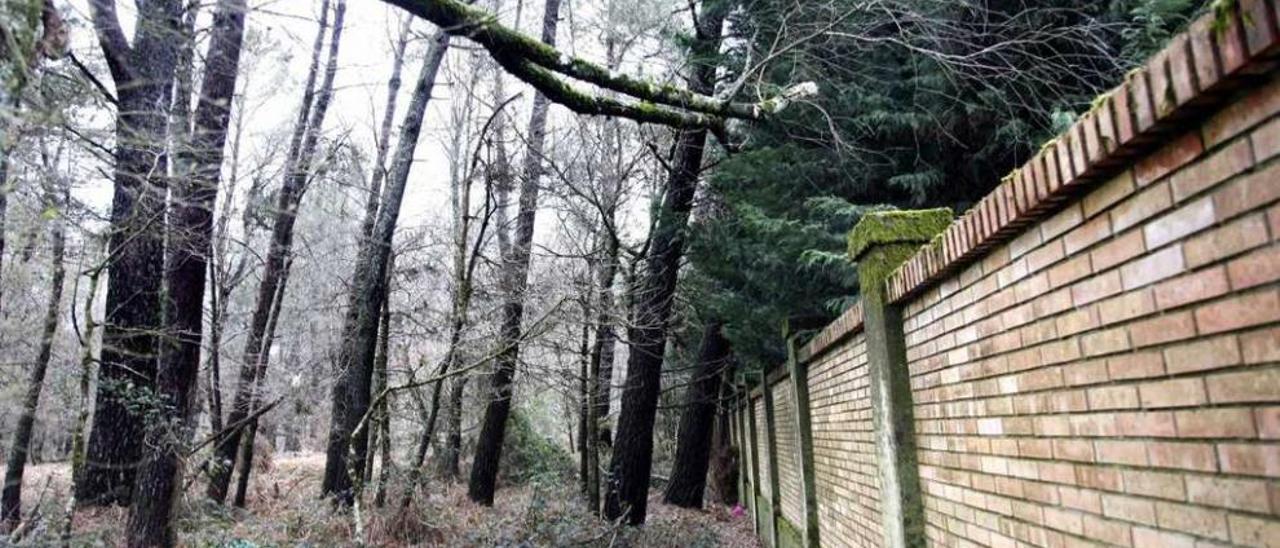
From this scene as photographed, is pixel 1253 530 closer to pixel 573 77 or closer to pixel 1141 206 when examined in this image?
pixel 1141 206

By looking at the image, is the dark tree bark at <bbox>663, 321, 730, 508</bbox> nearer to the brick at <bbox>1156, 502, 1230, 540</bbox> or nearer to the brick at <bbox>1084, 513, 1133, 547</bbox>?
the brick at <bbox>1084, 513, 1133, 547</bbox>

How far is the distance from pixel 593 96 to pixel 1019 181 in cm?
410

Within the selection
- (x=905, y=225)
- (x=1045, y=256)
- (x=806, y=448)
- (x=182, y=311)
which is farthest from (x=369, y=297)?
(x=1045, y=256)

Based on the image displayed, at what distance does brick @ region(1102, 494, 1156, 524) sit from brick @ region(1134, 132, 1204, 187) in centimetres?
67

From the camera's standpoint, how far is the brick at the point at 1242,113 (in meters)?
1.12

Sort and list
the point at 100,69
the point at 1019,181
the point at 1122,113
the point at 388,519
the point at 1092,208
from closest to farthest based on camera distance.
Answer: the point at 1122,113 < the point at 1092,208 < the point at 1019,181 < the point at 100,69 < the point at 388,519

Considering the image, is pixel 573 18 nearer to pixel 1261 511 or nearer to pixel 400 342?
pixel 400 342

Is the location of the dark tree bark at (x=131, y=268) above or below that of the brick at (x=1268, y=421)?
above

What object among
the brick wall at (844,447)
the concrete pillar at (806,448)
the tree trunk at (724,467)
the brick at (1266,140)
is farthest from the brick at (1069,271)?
the tree trunk at (724,467)

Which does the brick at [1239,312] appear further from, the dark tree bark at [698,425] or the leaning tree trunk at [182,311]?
the dark tree bark at [698,425]

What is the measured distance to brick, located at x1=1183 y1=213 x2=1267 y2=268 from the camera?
117cm

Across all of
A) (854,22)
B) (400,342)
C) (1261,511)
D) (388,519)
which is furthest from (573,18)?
(1261,511)

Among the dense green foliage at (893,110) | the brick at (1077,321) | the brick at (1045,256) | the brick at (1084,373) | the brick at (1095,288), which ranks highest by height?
the dense green foliage at (893,110)

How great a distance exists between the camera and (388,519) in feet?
27.2
